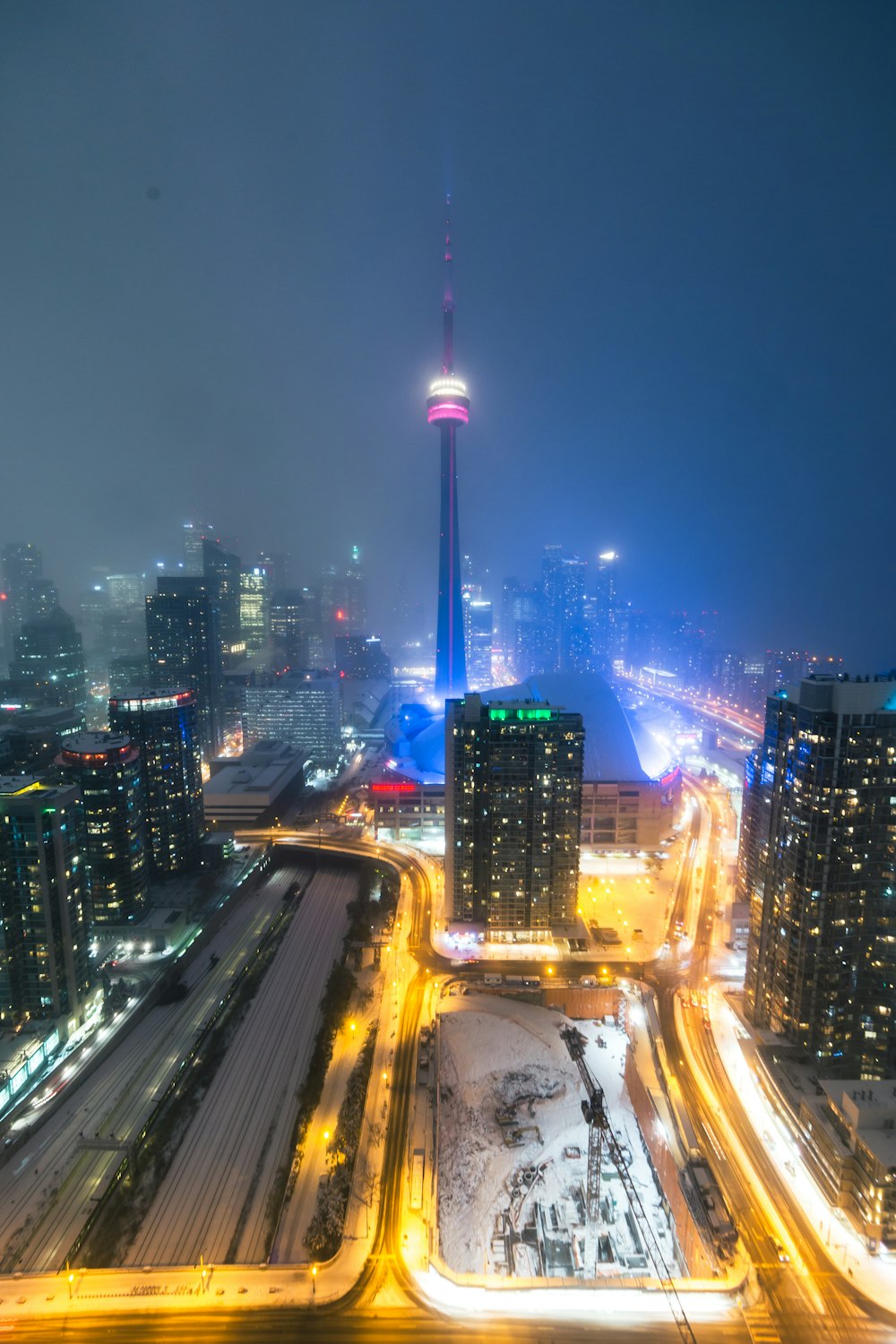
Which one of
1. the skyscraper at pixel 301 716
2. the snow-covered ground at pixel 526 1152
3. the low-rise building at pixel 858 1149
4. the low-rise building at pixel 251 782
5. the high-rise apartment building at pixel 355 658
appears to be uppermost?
the high-rise apartment building at pixel 355 658

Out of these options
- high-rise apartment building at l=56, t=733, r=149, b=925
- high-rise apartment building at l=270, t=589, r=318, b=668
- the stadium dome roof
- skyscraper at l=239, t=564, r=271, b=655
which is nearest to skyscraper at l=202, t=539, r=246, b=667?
skyscraper at l=239, t=564, r=271, b=655

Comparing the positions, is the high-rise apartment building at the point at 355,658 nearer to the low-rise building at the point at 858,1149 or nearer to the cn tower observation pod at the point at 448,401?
the cn tower observation pod at the point at 448,401

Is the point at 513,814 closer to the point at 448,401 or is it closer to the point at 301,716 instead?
the point at 301,716

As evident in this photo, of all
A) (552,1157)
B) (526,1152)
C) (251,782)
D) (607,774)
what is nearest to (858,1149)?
(552,1157)

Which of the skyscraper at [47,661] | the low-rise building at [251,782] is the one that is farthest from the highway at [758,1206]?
the skyscraper at [47,661]

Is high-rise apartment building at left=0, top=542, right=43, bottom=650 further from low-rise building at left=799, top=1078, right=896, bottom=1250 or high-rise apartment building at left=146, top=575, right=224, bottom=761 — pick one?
low-rise building at left=799, top=1078, right=896, bottom=1250

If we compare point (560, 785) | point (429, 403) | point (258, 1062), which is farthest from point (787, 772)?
point (429, 403)

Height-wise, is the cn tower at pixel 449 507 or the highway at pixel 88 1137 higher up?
the cn tower at pixel 449 507
